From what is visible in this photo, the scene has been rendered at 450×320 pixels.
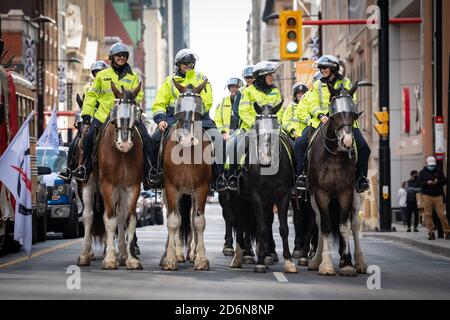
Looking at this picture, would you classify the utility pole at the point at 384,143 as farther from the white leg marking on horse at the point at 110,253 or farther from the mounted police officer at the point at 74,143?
the white leg marking on horse at the point at 110,253

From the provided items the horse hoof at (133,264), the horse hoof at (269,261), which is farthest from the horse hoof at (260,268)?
the horse hoof at (133,264)

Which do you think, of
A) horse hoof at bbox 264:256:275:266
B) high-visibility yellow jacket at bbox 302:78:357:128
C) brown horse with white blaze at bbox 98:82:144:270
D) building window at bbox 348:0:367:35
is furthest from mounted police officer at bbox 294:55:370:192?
building window at bbox 348:0:367:35

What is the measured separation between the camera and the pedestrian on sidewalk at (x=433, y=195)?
2938cm

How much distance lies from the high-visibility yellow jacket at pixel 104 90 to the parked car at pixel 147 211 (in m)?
25.1

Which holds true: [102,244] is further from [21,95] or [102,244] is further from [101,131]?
[21,95]

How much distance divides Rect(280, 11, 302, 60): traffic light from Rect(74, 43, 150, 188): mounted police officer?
10.8 metres

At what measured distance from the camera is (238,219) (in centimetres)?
1855

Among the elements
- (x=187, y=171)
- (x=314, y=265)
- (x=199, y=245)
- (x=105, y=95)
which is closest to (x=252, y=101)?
(x=187, y=171)

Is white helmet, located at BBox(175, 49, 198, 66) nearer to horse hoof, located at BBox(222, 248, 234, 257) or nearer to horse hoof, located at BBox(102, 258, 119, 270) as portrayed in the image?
horse hoof, located at BBox(102, 258, 119, 270)

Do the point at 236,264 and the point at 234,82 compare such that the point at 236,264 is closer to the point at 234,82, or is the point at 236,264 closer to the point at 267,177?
the point at 267,177

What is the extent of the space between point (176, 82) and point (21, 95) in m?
6.90

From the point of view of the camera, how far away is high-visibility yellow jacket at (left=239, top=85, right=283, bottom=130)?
18.0m
